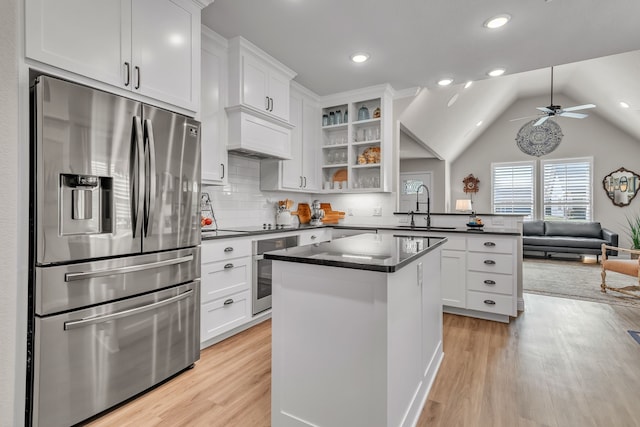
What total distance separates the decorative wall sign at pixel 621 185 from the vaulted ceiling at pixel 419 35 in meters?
3.93

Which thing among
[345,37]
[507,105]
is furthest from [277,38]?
[507,105]

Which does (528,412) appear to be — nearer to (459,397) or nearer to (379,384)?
(459,397)

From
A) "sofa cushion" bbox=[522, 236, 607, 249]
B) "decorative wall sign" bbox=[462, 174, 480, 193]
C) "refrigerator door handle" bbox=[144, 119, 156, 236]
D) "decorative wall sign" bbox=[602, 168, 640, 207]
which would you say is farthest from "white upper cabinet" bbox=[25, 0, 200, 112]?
"decorative wall sign" bbox=[602, 168, 640, 207]

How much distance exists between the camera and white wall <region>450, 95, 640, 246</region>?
7340 millimetres

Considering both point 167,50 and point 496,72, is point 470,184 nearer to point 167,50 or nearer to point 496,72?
point 496,72

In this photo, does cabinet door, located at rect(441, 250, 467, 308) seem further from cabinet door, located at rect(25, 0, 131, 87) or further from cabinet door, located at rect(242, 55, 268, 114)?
cabinet door, located at rect(25, 0, 131, 87)

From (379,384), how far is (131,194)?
1.60m

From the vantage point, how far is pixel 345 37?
2.86 metres

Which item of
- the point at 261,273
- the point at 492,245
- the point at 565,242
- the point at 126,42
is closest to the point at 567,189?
the point at 565,242

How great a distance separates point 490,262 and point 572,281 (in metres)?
2.81

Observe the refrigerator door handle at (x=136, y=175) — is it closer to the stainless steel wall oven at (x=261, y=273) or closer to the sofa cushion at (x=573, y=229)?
the stainless steel wall oven at (x=261, y=273)

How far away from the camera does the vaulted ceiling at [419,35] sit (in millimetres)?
2402

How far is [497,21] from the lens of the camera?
2549 millimetres

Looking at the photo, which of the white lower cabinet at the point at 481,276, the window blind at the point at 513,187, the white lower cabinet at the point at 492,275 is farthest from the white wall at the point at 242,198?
the window blind at the point at 513,187
